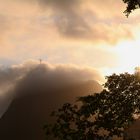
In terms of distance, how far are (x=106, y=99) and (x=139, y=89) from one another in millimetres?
1361

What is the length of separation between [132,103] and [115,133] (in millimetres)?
1427

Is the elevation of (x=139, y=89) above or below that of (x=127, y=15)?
below

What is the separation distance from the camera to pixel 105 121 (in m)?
17.6

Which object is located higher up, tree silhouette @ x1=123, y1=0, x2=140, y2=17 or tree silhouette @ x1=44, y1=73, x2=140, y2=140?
tree silhouette @ x1=123, y1=0, x2=140, y2=17

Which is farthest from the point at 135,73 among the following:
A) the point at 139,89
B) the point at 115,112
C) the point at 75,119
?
the point at 75,119

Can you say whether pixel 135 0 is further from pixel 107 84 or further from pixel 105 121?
pixel 105 121

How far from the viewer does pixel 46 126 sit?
17.2 metres

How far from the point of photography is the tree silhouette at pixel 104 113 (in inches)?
680

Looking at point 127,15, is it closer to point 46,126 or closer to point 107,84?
point 107,84

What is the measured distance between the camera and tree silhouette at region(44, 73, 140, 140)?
1728 cm

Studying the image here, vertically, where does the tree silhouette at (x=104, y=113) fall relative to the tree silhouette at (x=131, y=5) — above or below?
below

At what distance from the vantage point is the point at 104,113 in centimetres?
1772

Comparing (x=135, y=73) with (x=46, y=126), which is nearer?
(x=46, y=126)

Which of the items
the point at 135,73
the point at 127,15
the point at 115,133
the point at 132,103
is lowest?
the point at 115,133
